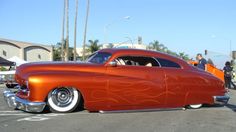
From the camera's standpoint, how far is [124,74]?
29.7 feet

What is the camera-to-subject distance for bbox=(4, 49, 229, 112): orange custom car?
8.60 m

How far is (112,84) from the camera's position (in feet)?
29.2

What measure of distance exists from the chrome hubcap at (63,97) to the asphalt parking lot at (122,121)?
0.83 feet

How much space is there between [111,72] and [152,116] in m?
1.21

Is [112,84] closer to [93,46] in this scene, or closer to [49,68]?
[49,68]

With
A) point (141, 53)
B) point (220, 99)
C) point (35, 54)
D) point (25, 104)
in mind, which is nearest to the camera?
point (25, 104)

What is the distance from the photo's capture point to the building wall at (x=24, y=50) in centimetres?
6406

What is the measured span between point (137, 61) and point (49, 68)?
1.91m

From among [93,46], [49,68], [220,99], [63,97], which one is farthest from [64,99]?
[93,46]

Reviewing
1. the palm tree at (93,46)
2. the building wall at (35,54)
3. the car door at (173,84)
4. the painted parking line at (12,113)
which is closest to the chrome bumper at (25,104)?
the painted parking line at (12,113)

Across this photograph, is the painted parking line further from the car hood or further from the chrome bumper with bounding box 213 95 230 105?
the chrome bumper with bounding box 213 95 230 105

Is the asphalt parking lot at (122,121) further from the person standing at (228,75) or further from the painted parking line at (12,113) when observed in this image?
the person standing at (228,75)

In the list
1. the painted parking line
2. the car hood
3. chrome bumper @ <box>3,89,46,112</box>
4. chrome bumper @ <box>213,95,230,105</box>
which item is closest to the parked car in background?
chrome bumper @ <box>213,95,230,105</box>

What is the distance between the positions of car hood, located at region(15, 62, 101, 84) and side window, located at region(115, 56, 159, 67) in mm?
622
